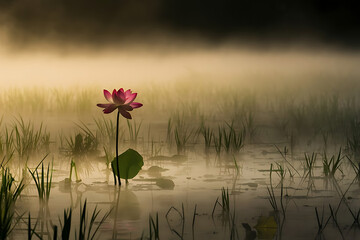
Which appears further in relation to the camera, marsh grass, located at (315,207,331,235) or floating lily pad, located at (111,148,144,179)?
floating lily pad, located at (111,148,144,179)

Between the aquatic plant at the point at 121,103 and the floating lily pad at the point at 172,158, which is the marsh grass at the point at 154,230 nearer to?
the aquatic plant at the point at 121,103

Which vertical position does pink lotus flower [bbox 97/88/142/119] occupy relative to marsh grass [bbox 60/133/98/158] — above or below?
above

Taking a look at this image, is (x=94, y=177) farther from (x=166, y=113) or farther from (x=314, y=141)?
(x=166, y=113)

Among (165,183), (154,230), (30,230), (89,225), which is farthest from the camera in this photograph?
(165,183)

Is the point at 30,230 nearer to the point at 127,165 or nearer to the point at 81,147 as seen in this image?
the point at 127,165

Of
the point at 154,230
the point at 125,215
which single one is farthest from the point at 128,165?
the point at 154,230

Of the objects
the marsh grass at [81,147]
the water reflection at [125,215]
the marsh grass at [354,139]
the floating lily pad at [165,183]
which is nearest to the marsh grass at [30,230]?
the water reflection at [125,215]

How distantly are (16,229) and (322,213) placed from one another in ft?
3.17

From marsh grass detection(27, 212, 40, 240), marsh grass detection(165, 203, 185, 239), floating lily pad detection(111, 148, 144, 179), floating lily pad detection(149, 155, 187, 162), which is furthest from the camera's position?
floating lily pad detection(149, 155, 187, 162)

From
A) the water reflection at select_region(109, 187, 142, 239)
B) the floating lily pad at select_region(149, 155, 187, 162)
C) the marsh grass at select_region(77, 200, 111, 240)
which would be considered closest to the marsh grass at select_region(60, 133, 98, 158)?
the floating lily pad at select_region(149, 155, 187, 162)

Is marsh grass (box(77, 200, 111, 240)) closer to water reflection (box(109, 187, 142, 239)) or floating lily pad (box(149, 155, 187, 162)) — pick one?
water reflection (box(109, 187, 142, 239))

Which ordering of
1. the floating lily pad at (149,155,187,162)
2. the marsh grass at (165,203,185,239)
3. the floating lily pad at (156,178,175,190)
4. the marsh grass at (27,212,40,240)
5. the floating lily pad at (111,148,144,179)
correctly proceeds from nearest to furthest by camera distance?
1. the marsh grass at (27,212,40,240)
2. the marsh grass at (165,203,185,239)
3. the floating lily pad at (156,178,175,190)
4. the floating lily pad at (111,148,144,179)
5. the floating lily pad at (149,155,187,162)

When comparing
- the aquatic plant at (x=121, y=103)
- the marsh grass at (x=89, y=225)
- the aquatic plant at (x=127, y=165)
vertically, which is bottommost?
the marsh grass at (x=89, y=225)

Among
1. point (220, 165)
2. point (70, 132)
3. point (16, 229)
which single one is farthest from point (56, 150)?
point (16, 229)
